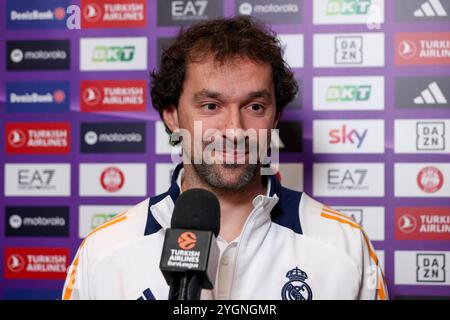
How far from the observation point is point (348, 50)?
4.73 ft

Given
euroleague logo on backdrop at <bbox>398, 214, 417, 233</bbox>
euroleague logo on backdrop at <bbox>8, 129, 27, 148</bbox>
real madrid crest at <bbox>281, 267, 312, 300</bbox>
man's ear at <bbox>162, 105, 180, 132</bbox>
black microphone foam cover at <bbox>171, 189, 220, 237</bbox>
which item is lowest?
real madrid crest at <bbox>281, 267, 312, 300</bbox>

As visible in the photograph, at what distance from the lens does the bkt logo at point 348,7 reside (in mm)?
1438

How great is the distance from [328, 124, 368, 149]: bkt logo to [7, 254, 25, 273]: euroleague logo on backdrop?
3.33ft

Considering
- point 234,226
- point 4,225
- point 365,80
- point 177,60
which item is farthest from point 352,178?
point 4,225

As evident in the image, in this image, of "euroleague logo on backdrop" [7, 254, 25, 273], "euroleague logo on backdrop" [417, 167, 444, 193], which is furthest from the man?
"euroleague logo on backdrop" [7, 254, 25, 273]

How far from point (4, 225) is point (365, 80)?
1.16 meters

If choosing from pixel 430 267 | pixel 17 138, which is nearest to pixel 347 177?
pixel 430 267

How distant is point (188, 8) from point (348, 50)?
0.47 m

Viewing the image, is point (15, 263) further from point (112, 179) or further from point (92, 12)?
point (92, 12)

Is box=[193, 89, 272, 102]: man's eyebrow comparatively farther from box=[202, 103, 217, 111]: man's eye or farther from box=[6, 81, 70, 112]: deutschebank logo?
box=[6, 81, 70, 112]: deutschebank logo

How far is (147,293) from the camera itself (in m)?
1.06

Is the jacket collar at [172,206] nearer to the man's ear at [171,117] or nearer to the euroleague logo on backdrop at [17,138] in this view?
the man's ear at [171,117]

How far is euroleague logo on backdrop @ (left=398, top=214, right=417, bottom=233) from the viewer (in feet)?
4.72

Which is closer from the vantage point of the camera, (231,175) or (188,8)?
(231,175)
